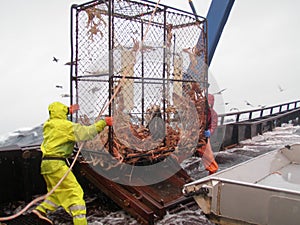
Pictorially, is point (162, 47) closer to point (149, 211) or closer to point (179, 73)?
point (179, 73)

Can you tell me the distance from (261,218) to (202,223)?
141 centimetres

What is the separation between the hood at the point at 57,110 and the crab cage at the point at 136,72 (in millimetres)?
515

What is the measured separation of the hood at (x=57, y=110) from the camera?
11.5ft

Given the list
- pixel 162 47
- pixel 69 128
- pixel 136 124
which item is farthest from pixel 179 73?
pixel 69 128

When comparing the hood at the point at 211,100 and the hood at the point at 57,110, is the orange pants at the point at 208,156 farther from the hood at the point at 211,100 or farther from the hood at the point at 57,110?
the hood at the point at 57,110

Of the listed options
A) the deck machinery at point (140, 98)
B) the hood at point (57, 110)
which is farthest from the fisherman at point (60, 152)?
the deck machinery at point (140, 98)

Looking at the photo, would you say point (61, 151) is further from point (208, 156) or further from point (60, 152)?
point (208, 156)

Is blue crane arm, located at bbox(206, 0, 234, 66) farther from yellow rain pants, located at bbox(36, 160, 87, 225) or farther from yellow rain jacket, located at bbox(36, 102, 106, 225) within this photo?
yellow rain pants, located at bbox(36, 160, 87, 225)

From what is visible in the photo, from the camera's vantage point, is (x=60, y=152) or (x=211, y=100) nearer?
(x=60, y=152)

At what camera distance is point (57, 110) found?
3.52 meters

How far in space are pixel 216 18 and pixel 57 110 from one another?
5.96 meters

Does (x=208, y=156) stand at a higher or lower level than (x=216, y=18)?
lower

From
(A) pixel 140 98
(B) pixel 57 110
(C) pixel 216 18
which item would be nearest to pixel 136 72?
(A) pixel 140 98

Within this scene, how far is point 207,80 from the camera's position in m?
5.25
